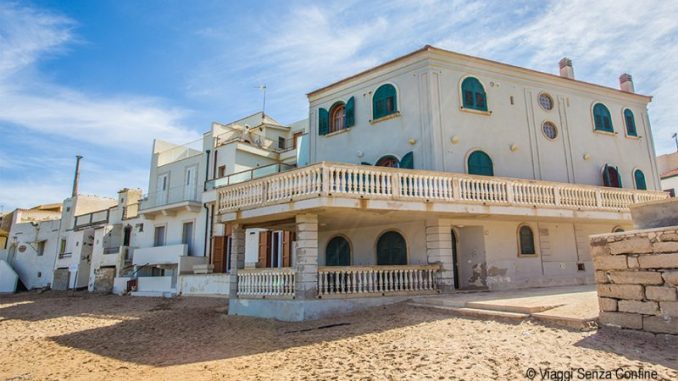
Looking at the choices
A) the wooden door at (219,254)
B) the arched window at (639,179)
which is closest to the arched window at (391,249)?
the wooden door at (219,254)

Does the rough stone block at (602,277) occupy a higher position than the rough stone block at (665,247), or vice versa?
the rough stone block at (665,247)

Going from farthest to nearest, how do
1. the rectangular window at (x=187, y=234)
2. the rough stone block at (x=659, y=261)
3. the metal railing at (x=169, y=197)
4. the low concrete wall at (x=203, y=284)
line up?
the metal railing at (x=169, y=197)
the rectangular window at (x=187, y=234)
the low concrete wall at (x=203, y=284)
the rough stone block at (x=659, y=261)

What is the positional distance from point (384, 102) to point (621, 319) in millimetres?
11749

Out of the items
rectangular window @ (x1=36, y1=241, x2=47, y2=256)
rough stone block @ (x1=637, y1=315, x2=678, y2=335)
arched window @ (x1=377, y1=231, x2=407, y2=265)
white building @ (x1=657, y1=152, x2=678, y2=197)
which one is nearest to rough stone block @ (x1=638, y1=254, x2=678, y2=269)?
rough stone block @ (x1=637, y1=315, x2=678, y2=335)

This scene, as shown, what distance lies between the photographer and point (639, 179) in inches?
787

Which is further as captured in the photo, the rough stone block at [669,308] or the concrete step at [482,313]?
the concrete step at [482,313]

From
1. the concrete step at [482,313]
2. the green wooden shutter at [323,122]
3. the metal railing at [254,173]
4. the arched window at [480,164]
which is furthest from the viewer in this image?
the green wooden shutter at [323,122]

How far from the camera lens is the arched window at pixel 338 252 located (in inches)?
659

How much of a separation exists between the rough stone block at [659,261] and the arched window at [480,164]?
8.94 meters

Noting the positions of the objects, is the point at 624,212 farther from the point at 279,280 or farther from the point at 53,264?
the point at 53,264

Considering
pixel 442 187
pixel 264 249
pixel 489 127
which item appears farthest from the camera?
pixel 264 249

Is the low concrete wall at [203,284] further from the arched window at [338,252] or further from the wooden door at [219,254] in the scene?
the arched window at [338,252]

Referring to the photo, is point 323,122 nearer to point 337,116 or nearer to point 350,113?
point 337,116

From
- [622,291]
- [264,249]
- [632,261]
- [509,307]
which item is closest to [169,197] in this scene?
[264,249]
